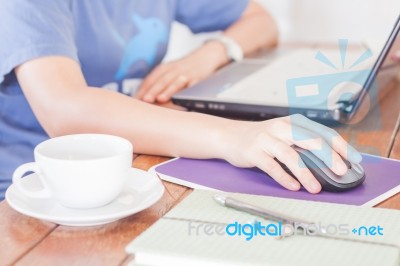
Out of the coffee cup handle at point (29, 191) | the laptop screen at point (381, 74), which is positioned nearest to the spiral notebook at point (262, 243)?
the coffee cup handle at point (29, 191)

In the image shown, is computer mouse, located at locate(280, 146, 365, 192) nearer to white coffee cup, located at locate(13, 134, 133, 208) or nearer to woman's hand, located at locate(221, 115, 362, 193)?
woman's hand, located at locate(221, 115, 362, 193)

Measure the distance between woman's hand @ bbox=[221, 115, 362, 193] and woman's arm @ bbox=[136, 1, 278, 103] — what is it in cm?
40

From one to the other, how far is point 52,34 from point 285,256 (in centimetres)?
57

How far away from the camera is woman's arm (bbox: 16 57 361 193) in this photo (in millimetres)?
777

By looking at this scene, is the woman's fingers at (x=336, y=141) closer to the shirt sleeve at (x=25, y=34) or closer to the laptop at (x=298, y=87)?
the laptop at (x=298, y=87)

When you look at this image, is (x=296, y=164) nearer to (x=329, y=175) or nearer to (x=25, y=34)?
(x=329, y=175)

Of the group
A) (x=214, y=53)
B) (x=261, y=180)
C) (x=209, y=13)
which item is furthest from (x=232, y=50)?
(x=261, y=180)

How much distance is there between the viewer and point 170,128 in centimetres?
90

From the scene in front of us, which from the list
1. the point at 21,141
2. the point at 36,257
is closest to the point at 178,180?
the point at 36,257

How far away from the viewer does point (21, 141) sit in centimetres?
119

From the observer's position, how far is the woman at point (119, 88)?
0.80 m

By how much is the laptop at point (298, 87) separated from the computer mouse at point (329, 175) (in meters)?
0.23

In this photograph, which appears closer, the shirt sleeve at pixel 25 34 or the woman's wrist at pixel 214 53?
the shirt sleeve at pixel 25 34

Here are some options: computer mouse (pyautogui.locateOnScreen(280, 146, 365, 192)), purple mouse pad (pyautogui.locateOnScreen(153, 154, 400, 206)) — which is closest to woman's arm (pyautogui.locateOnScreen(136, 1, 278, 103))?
purple mouse pad (pyautogui.locateOnScreen(153, 154, 400, 206))
